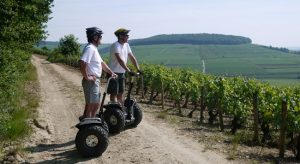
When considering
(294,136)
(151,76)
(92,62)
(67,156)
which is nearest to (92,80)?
(92,62)

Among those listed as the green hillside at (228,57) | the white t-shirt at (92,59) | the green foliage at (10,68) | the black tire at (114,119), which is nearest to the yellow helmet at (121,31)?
the white t-shirt at (92,59)

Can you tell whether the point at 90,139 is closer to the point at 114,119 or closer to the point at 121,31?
the point at 114,119

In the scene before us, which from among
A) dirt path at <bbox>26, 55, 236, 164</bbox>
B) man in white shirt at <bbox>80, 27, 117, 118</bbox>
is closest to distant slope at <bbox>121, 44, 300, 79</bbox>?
dirt path at <bbox>26, 55, 236, 164</bbox>

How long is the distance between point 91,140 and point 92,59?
4.98 ft

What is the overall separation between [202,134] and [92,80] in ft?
13.7

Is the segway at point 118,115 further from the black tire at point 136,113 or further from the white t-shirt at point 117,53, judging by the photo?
the white t-shirt at point 117,53

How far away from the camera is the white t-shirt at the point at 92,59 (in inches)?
329

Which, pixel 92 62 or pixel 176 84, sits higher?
pixel 92 62

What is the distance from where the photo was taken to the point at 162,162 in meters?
8.30

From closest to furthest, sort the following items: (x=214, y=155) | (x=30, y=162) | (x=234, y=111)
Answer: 1. (x=30, y=162)
2. (x=214, y=155)
3. (x=234, y=111)

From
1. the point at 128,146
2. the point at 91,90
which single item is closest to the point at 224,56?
the point at 128,146

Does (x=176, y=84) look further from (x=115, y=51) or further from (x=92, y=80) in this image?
(x=92, y=80)

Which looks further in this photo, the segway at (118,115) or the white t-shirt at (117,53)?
the white t-shirt at (117,53)

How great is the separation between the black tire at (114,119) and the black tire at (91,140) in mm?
1524
